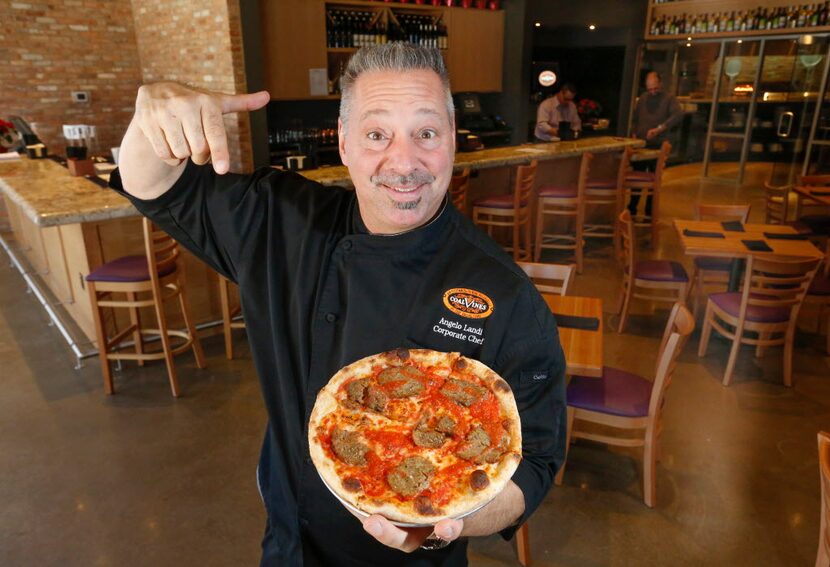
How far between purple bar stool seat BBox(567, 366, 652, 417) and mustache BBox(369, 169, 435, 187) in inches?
72.3

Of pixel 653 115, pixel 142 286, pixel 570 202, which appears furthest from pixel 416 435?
pixel 653 115

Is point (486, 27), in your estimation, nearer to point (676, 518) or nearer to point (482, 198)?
point (482, 198)

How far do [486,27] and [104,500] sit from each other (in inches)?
296

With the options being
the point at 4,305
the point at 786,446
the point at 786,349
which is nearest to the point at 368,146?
the point at 786,446

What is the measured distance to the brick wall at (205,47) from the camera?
227 inches

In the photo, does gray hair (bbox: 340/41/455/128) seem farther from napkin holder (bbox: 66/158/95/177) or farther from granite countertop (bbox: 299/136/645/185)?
napkin holder (bbox: 66/158/95/177)

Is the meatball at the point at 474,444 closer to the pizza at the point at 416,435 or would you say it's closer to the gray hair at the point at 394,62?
the pizza at the point at 416,435

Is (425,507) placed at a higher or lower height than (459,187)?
higher

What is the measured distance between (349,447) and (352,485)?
87mm

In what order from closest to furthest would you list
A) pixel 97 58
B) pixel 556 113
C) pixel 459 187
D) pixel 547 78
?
pixel 459 187 → pixel 97 58 → pixel 556 113 → pixel 547 78

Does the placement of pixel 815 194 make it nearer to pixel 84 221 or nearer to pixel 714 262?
pixel 714 262

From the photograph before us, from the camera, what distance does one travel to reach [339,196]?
4.89 ft

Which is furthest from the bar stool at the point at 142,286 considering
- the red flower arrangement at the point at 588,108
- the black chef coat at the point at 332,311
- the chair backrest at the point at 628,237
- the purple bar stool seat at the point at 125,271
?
the red flower arrangement at the point at 588,108

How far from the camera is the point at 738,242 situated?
401cm
